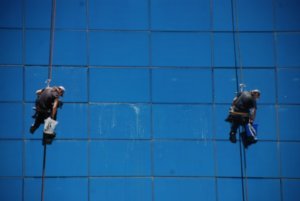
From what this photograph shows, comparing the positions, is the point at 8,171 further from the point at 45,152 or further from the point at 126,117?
the point at 126,117

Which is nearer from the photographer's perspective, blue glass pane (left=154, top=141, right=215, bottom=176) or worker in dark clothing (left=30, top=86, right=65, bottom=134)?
worker in dark clothing (left=30, top=86, right=65, bottom=134)

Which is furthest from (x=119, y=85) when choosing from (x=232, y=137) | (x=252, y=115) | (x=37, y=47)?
(x=252, y=115)

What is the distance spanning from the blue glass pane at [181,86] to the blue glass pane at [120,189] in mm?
2205

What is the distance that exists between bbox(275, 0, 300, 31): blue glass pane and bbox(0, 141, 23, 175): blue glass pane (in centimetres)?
753

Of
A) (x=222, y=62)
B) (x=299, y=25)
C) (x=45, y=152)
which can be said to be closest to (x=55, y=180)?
(x=45, y=152)

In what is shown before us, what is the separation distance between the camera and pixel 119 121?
18.5 m

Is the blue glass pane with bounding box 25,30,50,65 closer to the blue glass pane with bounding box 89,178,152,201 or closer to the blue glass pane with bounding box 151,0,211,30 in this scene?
the blue glass pane with bounding box 151,0,211,30

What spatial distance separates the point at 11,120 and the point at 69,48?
2.37 meters

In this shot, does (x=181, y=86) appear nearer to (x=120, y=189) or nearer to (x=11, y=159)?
(x=120, y=189)

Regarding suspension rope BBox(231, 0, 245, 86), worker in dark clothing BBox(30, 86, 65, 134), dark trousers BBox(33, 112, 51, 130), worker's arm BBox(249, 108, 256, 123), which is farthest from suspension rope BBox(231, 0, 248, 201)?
dark trousers BBox(33, 112, 51, 130)

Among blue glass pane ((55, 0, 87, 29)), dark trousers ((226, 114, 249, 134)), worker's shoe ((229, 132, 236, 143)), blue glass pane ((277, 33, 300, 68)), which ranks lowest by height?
worker's shoe ((229, 132, 236, 143))

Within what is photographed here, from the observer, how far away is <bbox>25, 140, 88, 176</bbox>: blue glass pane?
710 inches

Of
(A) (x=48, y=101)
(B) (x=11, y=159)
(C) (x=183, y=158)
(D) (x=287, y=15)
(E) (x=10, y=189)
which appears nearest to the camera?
(A) (x=48, y=101)

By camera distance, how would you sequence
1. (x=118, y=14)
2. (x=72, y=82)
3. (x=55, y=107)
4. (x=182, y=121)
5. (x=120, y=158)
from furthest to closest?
(x=118, y=14)
(x=182, y=121)
(x=72, y=82)
(x=120, y=158)
(x=55, y=107)
